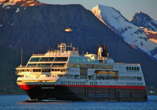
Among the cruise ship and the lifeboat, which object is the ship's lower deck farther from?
the lifeboat

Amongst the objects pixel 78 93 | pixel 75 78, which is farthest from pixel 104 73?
pixel 78 93

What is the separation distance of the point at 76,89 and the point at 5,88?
104348mm

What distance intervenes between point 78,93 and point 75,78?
394 centimetres

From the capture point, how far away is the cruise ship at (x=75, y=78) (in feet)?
312

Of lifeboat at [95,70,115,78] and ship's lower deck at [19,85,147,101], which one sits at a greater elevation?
lifeboat at [95,70,115,78]

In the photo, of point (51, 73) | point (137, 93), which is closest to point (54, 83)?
point (51, 73)

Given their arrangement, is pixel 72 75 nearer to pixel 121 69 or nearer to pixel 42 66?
pixel 42 66

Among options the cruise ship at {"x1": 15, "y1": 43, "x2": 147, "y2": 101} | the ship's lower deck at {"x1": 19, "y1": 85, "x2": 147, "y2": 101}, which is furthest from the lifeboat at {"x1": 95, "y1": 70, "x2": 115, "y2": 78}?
the ship's lower deck at {"x1": 19, "y1": 85, "x2": 147, "y2": 101}

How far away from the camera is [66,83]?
96.0 m

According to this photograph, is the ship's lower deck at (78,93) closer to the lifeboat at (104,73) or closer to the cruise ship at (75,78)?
the cruise ship at (75,78)

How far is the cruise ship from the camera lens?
95125 mm

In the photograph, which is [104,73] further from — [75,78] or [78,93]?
[78,93]

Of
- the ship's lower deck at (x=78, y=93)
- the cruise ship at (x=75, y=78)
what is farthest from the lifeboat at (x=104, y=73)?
the ship's lower deck at (x=78, y=93)

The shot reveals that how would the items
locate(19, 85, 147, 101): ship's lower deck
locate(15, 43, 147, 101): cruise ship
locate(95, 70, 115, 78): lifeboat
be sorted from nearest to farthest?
locate(19, 85, 147, 101): ship's lower deck → locate(15, 43, 147, 101): cruise ship → locate(95, 70, 115, 78): lifeboat
